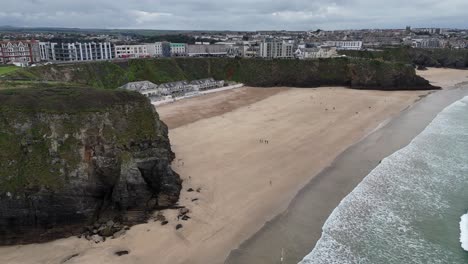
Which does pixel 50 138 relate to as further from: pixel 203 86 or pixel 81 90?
pixel 203 86

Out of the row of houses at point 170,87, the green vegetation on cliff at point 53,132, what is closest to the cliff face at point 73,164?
the green vegetation on cliff at point 53,132

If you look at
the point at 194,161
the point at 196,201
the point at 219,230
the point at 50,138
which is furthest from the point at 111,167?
the point at 194,161

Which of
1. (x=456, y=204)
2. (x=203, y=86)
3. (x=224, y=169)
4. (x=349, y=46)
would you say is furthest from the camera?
(x=349, y=46)

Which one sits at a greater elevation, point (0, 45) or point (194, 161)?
point (0, 45)

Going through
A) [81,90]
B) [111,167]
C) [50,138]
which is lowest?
[111,167]

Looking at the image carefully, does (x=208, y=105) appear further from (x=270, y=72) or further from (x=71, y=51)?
(x=71, y=51)

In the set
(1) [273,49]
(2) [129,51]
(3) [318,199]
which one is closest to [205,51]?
(1) [273,49]

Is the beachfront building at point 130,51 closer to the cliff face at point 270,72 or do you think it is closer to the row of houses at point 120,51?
the row of houses at point 120,51
